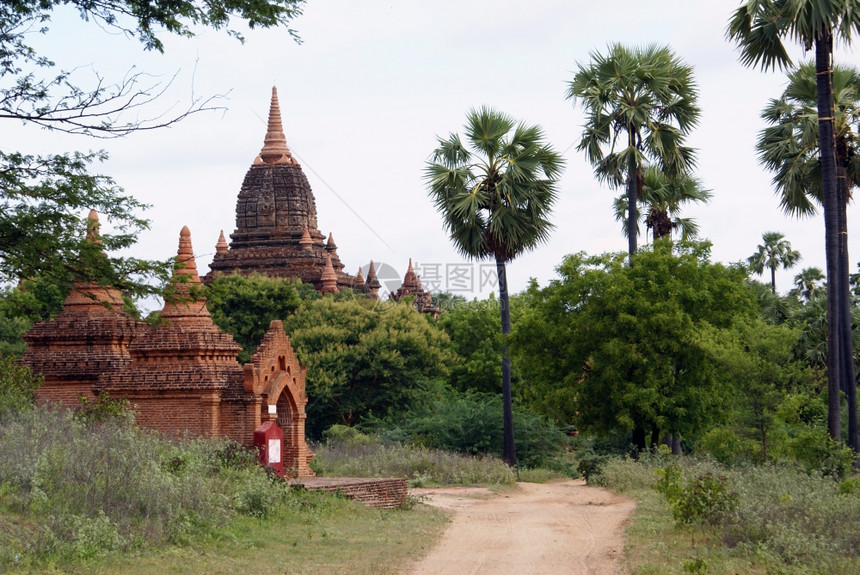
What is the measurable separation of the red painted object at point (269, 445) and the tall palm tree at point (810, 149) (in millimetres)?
11210

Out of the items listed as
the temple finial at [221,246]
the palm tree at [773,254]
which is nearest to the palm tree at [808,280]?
the palm tree at [773,254]

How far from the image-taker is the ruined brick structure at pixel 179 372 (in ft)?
71.6

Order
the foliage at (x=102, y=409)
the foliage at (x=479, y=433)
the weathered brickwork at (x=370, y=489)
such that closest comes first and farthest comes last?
1. the weathered brickwork at (x=370, y=489)
2. the foliage at (x=102, y=409)
3. the foliage at (x=479, y=433)

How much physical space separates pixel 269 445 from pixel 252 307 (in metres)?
23.0

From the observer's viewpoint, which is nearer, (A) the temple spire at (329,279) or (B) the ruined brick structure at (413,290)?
(A) the temple spire at (329,279)

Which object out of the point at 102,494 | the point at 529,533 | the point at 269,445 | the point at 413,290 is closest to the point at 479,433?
the point at 269,445

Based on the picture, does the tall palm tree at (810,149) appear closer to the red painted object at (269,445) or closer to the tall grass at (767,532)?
the tall grass at (767,532)

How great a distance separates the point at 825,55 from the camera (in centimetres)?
1959

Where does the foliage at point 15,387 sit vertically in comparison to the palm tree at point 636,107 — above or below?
below

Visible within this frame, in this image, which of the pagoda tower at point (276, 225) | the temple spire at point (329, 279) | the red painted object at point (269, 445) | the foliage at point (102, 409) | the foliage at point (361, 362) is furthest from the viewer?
the pagoda tower at point (276, 225)

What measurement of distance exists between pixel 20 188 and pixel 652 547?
28.6 feet

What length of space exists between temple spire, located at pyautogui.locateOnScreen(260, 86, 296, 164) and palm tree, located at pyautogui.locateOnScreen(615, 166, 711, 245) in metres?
24.9

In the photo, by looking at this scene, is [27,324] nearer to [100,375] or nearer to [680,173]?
[100,375]

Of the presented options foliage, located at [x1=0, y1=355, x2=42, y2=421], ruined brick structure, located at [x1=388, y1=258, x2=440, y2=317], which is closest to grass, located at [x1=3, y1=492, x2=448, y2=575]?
foliage, located at [x1=0, y1=355, x2=42, y2=421]
